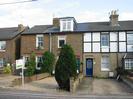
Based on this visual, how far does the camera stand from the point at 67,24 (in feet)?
144

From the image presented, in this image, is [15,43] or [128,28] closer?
[128,28]

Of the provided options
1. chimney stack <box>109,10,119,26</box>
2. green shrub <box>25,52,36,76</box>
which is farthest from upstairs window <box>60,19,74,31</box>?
green shrub <box>25,52,36,76</box>

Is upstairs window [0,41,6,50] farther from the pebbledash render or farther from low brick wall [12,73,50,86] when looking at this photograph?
low brick wall [12,73,50,86]

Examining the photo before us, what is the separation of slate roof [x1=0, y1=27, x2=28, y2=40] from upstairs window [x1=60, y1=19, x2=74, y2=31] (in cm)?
888

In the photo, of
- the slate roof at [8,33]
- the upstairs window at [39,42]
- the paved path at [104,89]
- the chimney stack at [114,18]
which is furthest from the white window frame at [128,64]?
the slate roof at [8,33]

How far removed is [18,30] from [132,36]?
757 inches

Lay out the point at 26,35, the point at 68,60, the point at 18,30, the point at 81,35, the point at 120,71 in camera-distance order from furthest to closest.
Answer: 1. the point at 18,30
2. the point at 26,35
3. the point at 81,35
4. the point at 120,71
5. the point at 68,60

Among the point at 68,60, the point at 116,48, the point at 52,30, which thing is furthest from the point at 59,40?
the point at 68,60

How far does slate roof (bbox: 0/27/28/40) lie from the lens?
48075mm

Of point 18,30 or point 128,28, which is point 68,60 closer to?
point 128,28

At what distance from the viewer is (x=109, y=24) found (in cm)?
4400

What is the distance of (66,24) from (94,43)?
5.11m

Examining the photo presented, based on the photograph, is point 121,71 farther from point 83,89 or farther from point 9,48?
point 9,48

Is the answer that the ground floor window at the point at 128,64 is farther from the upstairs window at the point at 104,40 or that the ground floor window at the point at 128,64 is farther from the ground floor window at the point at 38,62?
the ground floor window at the point at 38,62
